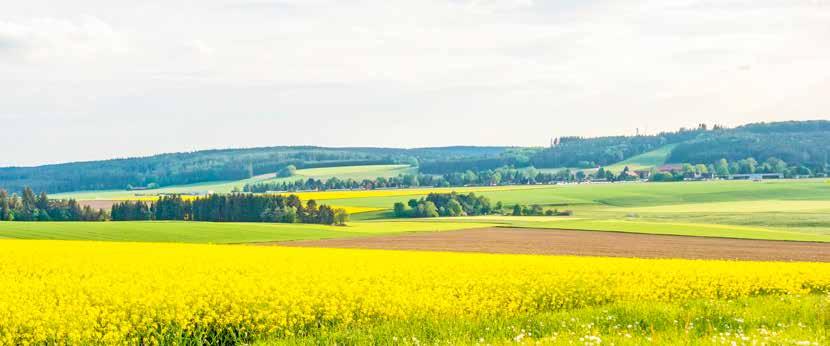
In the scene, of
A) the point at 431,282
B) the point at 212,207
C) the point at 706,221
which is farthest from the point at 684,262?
the point at 212,207

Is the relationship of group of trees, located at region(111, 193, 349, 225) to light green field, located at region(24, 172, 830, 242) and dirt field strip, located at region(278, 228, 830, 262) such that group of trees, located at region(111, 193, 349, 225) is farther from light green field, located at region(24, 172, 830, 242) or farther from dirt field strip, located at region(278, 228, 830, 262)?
dirt field strip, located at region(278, 228, 830, 262)

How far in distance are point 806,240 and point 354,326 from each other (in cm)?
4769

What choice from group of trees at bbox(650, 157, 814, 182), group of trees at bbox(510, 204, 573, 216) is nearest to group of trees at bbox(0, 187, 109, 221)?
group of trees at bbox(510, 204, 573, 216)

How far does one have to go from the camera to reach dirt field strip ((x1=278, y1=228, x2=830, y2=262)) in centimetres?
4478

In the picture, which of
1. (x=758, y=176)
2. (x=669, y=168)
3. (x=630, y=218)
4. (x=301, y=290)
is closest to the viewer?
(x=301, y=290)

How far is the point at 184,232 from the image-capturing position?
63.9m

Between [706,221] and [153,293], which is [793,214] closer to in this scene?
[706,221]

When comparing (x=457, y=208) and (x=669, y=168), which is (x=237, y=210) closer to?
(x=457, y=208)

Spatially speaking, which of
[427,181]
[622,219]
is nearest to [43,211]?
[622,219]

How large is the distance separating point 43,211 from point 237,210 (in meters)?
23.1

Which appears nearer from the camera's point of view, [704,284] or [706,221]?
[704,284]

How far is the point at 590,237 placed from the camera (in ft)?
202

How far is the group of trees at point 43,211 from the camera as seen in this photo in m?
96.2

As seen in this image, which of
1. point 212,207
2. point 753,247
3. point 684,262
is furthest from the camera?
point 212,207
